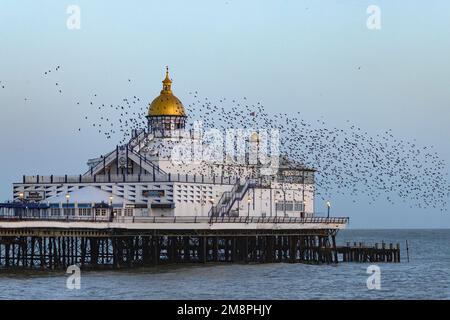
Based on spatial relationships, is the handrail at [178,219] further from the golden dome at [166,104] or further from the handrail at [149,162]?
the golden dome at [166,104]

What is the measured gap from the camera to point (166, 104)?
5059 inches

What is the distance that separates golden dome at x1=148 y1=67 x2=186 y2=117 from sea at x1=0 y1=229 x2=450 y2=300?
22.5m

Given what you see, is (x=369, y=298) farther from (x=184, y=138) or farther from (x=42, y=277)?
(x=184, y=138)

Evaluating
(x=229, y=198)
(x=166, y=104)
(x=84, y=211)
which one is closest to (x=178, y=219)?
(x=84, y=211)

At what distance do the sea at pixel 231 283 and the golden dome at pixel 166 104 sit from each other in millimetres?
22470

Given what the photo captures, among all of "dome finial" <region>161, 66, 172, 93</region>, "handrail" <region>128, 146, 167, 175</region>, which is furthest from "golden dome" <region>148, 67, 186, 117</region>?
"handrail" <region>128, 146, 167, 175</region>

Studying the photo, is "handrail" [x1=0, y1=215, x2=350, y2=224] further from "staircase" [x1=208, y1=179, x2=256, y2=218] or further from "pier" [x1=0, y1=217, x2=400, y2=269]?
"staircase" [x1=208, y1=179, x2=256, y2=218]

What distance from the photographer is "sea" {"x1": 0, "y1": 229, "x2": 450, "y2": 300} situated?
8081 centimetres

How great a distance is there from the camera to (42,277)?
9056 centimetres

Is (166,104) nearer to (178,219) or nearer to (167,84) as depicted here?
(167,84)

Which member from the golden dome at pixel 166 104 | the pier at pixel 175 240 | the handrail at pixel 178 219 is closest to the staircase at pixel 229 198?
the pier at pixel 175 240

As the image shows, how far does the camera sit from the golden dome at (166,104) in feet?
420

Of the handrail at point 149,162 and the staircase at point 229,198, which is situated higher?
the handrail at point 149,162
